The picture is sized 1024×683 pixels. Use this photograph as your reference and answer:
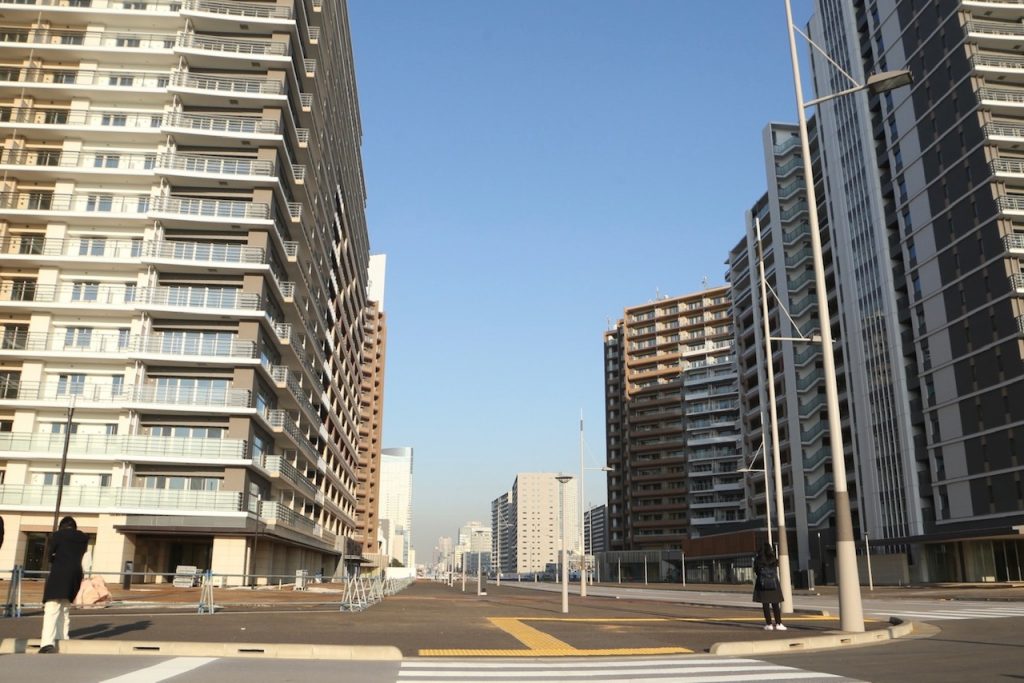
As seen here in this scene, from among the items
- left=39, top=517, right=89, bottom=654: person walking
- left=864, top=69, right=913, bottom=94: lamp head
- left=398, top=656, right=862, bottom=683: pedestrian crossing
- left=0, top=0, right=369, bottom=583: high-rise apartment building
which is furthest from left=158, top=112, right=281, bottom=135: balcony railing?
left=398, top=656, right=862, bottom=683: pedestrian crossing

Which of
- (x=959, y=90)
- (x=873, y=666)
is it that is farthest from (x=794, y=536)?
(x=873, y=666)

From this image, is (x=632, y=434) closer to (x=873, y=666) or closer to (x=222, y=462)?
(x=222, y=462)

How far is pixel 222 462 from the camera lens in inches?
1767

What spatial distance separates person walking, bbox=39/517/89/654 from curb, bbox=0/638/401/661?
28 cm

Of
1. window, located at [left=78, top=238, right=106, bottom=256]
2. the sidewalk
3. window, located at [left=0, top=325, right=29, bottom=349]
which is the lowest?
the sidewalk

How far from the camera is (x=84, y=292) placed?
48.8 meters

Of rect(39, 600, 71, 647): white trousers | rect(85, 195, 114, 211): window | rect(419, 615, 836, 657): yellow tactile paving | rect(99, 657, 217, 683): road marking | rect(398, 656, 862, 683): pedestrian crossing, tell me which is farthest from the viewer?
rect(85, 195, 114, 211): window

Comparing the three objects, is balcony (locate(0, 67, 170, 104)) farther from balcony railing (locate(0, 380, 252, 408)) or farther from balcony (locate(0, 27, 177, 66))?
balcony railing (locate(0, 380, 252, 408))

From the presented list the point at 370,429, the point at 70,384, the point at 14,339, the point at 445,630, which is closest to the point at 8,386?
the point at 14,339

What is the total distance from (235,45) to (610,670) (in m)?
51.9

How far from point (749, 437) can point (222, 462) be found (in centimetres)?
7219

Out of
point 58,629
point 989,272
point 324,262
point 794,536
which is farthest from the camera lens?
point 794,536

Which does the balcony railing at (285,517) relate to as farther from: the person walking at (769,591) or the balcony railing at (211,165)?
Result: the person walking at (769,591)

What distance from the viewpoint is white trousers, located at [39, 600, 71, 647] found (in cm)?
1147
